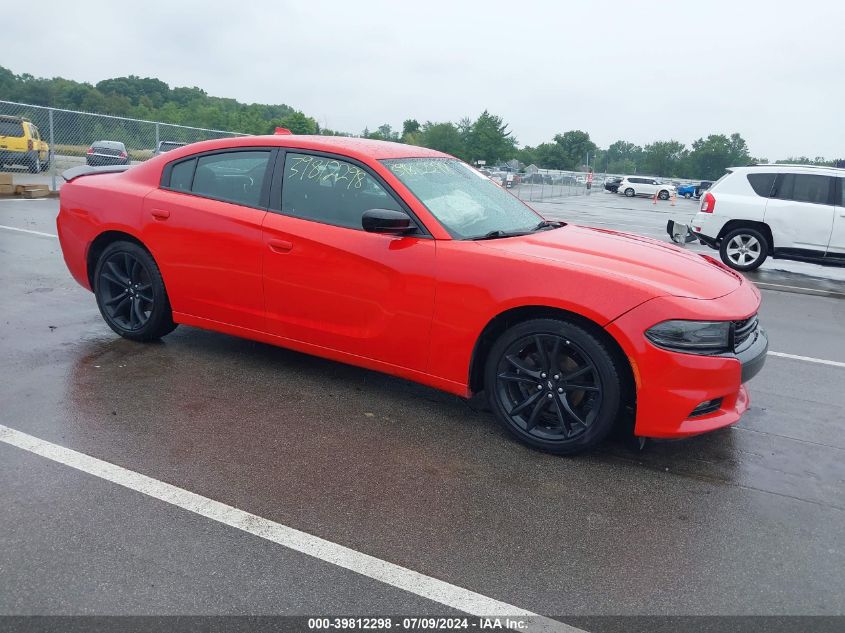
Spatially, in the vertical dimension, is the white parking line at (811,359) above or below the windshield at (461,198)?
below

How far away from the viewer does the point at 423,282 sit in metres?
3.99

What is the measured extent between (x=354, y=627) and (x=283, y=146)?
323 cm

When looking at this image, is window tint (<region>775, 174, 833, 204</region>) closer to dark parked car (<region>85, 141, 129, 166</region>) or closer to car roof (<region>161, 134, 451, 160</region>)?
car roof (<region>161, 134, 451, 160</region>)

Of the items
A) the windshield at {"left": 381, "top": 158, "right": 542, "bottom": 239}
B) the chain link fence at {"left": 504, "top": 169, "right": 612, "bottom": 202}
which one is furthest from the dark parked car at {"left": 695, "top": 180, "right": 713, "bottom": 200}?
the windshield at {"left": 381, "top": 158, "right": 542, "bottom": 239}

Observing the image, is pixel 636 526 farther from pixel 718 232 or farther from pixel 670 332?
pixel 718 232

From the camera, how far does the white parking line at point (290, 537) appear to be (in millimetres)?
2541

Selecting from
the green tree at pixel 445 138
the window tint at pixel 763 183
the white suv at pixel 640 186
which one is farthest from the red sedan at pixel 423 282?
the green tree at pixel 445 138

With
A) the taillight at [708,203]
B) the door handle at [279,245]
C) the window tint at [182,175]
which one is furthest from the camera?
the taillight at [708,203]

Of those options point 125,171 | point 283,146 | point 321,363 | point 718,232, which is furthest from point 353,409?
point 718,232

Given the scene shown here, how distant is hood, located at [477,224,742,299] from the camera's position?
371cm

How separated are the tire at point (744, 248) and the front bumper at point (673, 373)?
858 centimetres

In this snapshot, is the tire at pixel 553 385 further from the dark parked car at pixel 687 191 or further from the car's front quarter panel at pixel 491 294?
the dark parked car at pixel 687 191

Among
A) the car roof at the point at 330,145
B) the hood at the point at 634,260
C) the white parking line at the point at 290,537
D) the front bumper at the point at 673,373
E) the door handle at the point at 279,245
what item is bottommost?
the white parking line at the point at 290,537

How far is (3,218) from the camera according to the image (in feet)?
37.6
